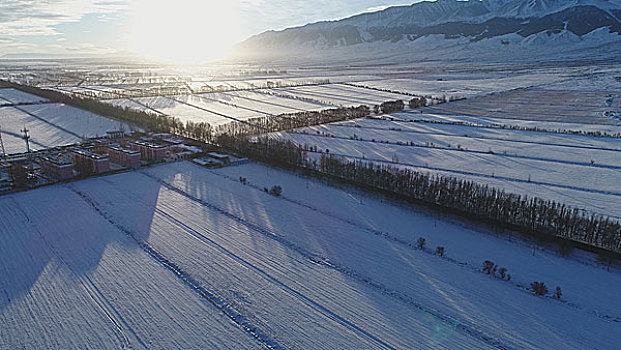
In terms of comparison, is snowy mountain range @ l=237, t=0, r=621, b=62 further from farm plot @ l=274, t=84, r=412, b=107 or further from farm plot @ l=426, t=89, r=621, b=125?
farm plot @ l=274, t=84, r=412, b=107

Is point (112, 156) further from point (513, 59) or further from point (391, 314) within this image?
point (513, 59)

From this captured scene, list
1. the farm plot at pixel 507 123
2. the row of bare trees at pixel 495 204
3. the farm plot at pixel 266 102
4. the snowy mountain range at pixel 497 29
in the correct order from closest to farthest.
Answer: the row of bare trees at pixel 495 204
the farm plot at pixel 507 123
the farm plot at pixel 266 102
the snowy mountain range at pixel 497 29

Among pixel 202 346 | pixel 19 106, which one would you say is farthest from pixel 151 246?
pixel 19 106

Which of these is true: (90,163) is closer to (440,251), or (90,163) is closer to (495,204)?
(440,251)

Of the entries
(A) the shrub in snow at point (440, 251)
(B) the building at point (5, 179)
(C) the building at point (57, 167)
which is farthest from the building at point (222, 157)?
(A) the shrub in snow at point (440, 251)

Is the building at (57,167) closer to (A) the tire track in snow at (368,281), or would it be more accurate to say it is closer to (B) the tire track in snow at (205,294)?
(B) the tire track in snow at (205,294)

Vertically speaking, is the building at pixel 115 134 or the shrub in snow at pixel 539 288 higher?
the building at pixel 115 134

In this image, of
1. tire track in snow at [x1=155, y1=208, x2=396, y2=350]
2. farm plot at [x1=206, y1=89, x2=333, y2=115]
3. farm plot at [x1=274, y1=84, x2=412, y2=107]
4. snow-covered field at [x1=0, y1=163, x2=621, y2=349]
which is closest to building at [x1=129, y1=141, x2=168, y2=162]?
snow-covered field at [x1=0, y1=163, x2=621, y2=349]
